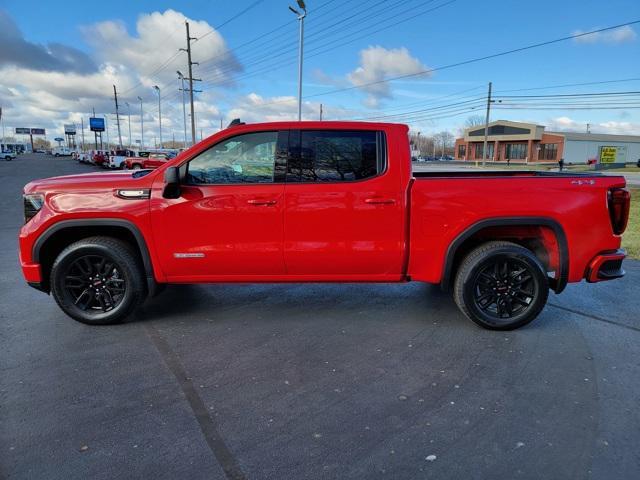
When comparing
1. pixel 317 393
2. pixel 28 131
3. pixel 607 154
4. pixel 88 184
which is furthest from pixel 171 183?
pixel 28 131

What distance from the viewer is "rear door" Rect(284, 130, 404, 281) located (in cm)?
419

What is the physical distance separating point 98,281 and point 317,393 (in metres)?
2.53

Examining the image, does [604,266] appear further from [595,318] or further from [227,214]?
[227,214]

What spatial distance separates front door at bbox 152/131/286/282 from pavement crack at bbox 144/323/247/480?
76 centimetres

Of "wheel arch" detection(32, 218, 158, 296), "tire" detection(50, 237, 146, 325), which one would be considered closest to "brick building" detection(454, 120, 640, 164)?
"wheel arch" detection(32, 218, 158, 296)

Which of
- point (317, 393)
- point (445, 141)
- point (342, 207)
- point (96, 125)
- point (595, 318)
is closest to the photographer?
point (317, 393)

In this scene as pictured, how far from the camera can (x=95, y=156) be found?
43750 millimetres

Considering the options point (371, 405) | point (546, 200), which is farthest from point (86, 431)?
point (546, 200)

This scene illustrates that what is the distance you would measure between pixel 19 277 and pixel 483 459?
6074 mm

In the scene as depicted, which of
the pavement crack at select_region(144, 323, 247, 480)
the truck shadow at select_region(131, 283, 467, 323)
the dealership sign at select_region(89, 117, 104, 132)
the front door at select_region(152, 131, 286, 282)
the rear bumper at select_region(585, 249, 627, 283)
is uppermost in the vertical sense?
the dealership sign at select_region(89, 117, 104, 132)

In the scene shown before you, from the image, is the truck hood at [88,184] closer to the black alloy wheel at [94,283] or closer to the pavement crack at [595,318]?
the black alloy wheel at [94,283]

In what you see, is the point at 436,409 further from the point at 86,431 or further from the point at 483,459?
the point at 86,431

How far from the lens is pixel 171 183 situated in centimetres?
403

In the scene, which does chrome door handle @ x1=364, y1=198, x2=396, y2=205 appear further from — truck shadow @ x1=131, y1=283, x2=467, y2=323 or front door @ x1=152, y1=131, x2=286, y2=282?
truck shadow @ x1=131, y1=283, x2=467, y2=323
